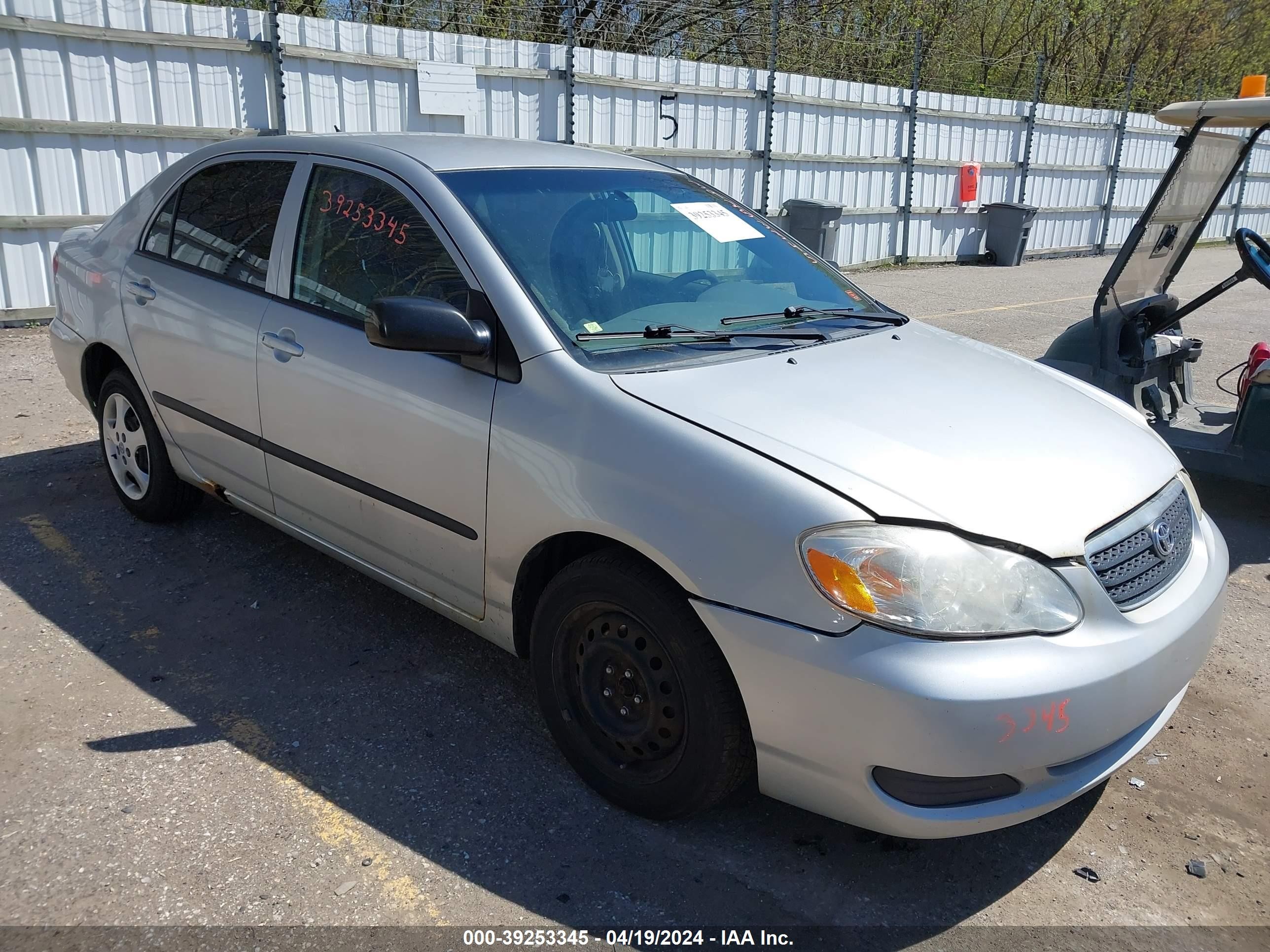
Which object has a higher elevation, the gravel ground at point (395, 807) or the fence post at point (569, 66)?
the fence post at point (569, 66)

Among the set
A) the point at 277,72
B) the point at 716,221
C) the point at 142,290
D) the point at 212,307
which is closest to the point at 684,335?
the point at 716,221

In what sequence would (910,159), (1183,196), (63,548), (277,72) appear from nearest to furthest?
(63,548) → (1183,196) → (277,72) → (910,159)

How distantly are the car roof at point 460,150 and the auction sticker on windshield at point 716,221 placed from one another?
271 millimetres

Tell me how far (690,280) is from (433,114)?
7.77 m

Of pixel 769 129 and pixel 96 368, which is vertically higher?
pixel 769 129

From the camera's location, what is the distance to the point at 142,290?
4.20 m

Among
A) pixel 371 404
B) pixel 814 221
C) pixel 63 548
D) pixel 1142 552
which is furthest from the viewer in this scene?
pixel 814 221

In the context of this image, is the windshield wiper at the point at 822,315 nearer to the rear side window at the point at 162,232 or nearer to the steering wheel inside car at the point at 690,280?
the steering wheel inside car at the point at 690,280

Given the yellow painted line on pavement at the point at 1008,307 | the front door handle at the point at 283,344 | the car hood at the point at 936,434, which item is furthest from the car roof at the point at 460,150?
the yellow painted line on pavement at the point at 1008,307

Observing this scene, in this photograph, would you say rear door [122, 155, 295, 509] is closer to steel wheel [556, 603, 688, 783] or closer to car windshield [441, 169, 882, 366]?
car windshield [441, 169, 882, 366]

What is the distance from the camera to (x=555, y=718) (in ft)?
9.57

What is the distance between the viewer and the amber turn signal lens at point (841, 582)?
7.44 ft

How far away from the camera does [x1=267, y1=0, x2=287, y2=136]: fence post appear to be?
29.8 feet

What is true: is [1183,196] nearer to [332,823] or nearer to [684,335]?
[684,335]
